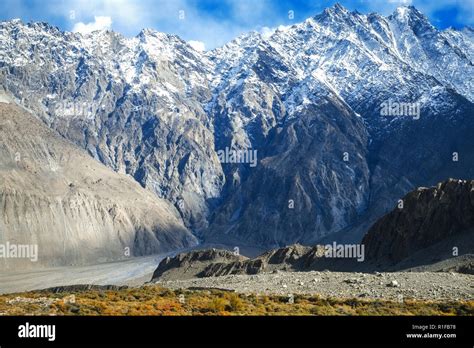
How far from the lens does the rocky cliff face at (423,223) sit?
289ft

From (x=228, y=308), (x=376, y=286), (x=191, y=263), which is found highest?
(x=191, y=263)

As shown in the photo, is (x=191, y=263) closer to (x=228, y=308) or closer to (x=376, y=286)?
(x=376, y=286)

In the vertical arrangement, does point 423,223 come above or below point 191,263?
above

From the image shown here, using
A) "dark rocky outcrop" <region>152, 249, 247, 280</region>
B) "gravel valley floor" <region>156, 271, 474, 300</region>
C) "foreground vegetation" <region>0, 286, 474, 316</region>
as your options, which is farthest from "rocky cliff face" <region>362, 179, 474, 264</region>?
"foreground vegetation" <region>0, 286, 474, 316</region>

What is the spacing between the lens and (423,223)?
308 feet

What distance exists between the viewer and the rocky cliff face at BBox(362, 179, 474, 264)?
88.0m

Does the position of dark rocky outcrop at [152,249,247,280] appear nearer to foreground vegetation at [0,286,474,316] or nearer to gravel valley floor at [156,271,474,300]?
gravel valley floor at [156,271,474,300]

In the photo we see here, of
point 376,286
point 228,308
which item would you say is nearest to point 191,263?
point 376,286

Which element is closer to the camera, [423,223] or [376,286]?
[376,286]

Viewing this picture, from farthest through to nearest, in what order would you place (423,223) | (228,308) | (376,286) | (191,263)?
(191,263)
(423,223)
(376,286)
(228,308)

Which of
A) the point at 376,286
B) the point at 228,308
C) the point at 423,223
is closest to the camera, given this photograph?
the point at 228,308
